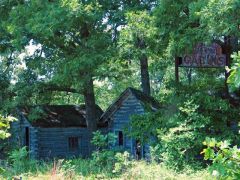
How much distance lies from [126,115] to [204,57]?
375 inches

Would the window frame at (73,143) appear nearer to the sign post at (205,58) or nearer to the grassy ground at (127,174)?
the grassy ground at (127,174)

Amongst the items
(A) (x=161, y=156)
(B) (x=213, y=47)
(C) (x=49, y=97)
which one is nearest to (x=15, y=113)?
(C) (x=49, y=97)

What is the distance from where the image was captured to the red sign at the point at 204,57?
19438mm

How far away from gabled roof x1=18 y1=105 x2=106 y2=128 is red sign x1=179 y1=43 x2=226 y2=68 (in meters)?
13.4

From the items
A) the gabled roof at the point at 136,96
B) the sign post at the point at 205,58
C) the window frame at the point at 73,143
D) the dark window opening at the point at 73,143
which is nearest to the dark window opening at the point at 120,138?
the gabled roof at the point at 136,96

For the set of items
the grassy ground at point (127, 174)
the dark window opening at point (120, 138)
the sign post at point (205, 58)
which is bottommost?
the grassy ground at point (127, 174)

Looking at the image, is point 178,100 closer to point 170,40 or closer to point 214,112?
point 214,112

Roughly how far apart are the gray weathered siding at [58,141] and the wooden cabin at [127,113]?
5.16 meters

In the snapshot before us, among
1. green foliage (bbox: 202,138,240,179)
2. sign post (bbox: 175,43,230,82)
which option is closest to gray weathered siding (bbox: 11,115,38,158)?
sign post (bbox: 175,43,230,82)

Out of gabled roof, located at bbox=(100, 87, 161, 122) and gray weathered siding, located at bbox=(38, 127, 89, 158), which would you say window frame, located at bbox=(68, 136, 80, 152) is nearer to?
gray weathered siding, located at bbox=(38, 127, 89, 158)

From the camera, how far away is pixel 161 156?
20.7m

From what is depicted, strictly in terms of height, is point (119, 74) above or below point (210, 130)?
above

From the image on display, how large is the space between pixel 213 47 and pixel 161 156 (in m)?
5.19

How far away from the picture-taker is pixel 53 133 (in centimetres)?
3331
